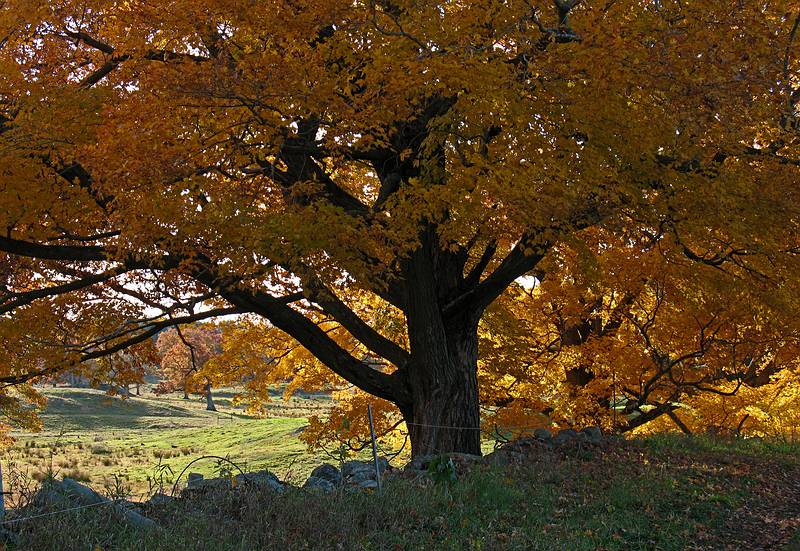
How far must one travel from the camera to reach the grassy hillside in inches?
241

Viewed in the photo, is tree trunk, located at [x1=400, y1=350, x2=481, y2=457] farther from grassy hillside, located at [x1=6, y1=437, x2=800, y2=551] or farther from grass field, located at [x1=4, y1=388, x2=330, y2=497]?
grass field, located at [x1=4, y1=388, x2=330, y2=497]

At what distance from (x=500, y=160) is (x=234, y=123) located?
393cm

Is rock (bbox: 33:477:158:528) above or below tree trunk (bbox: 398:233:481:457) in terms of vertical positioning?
below

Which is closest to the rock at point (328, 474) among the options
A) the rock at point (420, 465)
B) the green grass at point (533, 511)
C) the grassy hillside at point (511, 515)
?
the green grass at point (533, 511)

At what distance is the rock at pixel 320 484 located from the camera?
27.8ft

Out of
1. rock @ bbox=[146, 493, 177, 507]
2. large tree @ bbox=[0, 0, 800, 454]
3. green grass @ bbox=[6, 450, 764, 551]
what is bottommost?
green grass @ bbox=[6, 450, 764, 551]

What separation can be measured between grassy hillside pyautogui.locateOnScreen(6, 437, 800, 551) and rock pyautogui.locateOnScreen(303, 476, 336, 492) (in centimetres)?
39

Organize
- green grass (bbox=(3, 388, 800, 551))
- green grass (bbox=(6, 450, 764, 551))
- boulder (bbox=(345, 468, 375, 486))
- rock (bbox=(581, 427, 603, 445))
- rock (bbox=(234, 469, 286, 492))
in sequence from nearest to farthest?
1. green grass (bbox=(6, 450, 764, 551))
2. green grass (bbox=(3, 388, 800, 551))
3. rock (bbox=(234, 469, 286, 492))
4. boulder (bbox=(345, 468, 375, 486))
5. rock (bbox=(581, 427, 603, 445))

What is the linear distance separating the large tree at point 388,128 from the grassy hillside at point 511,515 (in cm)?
332

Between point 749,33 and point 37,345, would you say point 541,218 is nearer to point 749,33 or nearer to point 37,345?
point 749,33

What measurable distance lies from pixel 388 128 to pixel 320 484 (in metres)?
6.32

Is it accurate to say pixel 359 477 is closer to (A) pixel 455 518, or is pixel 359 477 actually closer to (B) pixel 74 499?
(A) pixel 455 518

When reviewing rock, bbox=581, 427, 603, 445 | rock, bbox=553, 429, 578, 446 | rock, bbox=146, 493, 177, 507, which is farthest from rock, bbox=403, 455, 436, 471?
rock, bbox=146, 493, 177, 507

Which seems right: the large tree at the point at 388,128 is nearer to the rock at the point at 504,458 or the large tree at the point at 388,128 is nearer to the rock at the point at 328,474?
the rock at the point at 504,458
